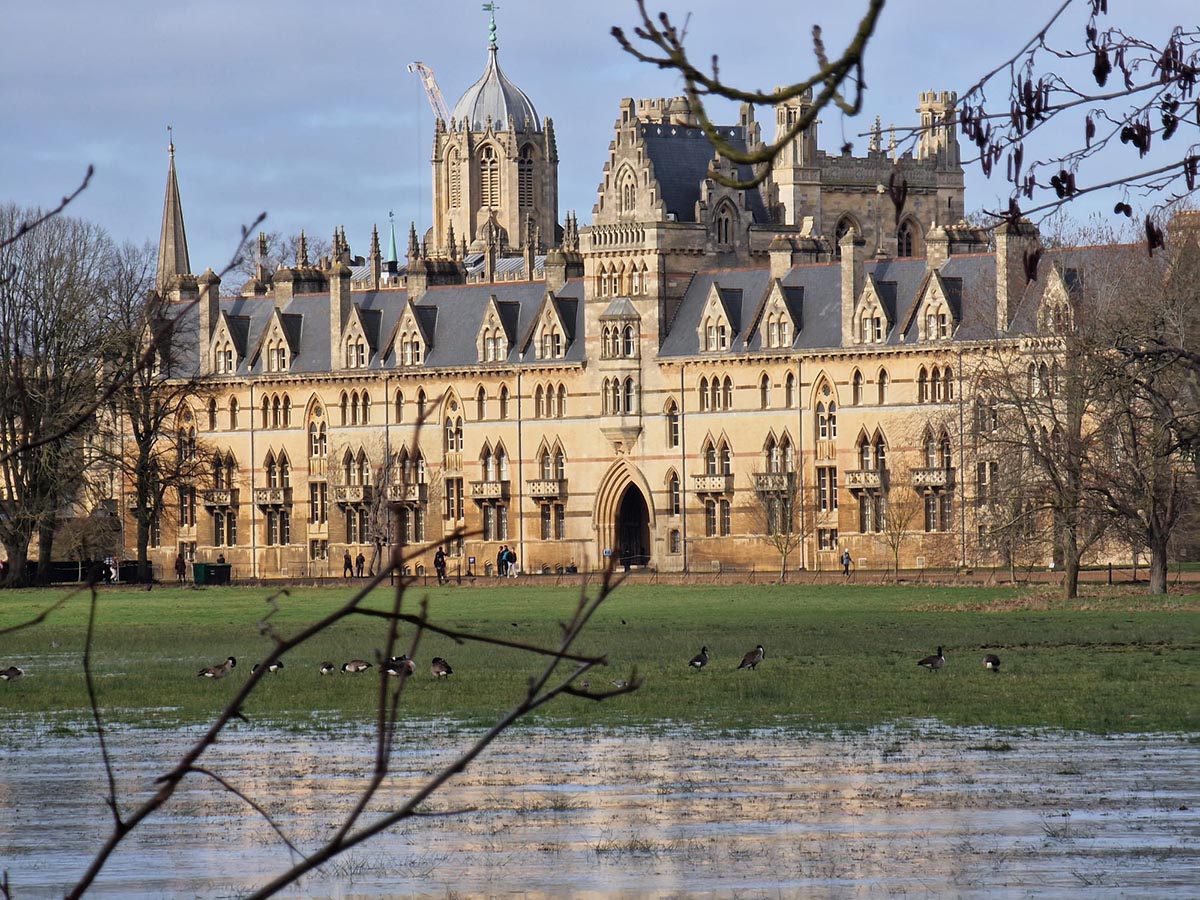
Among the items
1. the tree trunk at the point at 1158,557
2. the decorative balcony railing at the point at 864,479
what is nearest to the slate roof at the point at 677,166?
the decorative balcony railing at the point at 864,479

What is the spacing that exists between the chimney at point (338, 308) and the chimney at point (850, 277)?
83.1ft

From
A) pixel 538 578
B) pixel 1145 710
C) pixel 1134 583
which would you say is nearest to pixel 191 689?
pixel 1145 710

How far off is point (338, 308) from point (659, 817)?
96.7 meters

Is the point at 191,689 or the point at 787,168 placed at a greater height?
the point at 787,168

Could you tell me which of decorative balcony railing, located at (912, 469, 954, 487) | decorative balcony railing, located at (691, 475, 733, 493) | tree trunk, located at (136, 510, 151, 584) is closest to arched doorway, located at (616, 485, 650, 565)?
decorative balcony railing, located at (691, 475, 733, 493)

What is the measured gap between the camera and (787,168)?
126 metres

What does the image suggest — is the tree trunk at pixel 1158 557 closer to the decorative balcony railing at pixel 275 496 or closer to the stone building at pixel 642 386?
the stone building at pixel 642 386

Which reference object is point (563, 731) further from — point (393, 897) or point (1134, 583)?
point (1134, 583)

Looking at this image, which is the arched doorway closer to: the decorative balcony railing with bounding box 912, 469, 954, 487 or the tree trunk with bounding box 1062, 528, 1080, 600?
the decorative balcony railing with bounding box 912, 469, 954, 487

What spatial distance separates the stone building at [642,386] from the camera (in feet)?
323

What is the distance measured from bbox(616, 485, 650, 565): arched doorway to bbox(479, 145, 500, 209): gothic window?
248ft

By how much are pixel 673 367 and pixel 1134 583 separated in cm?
3484

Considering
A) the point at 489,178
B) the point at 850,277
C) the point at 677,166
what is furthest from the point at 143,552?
the point at 489,178

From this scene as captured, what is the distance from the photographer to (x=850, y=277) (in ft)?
331
